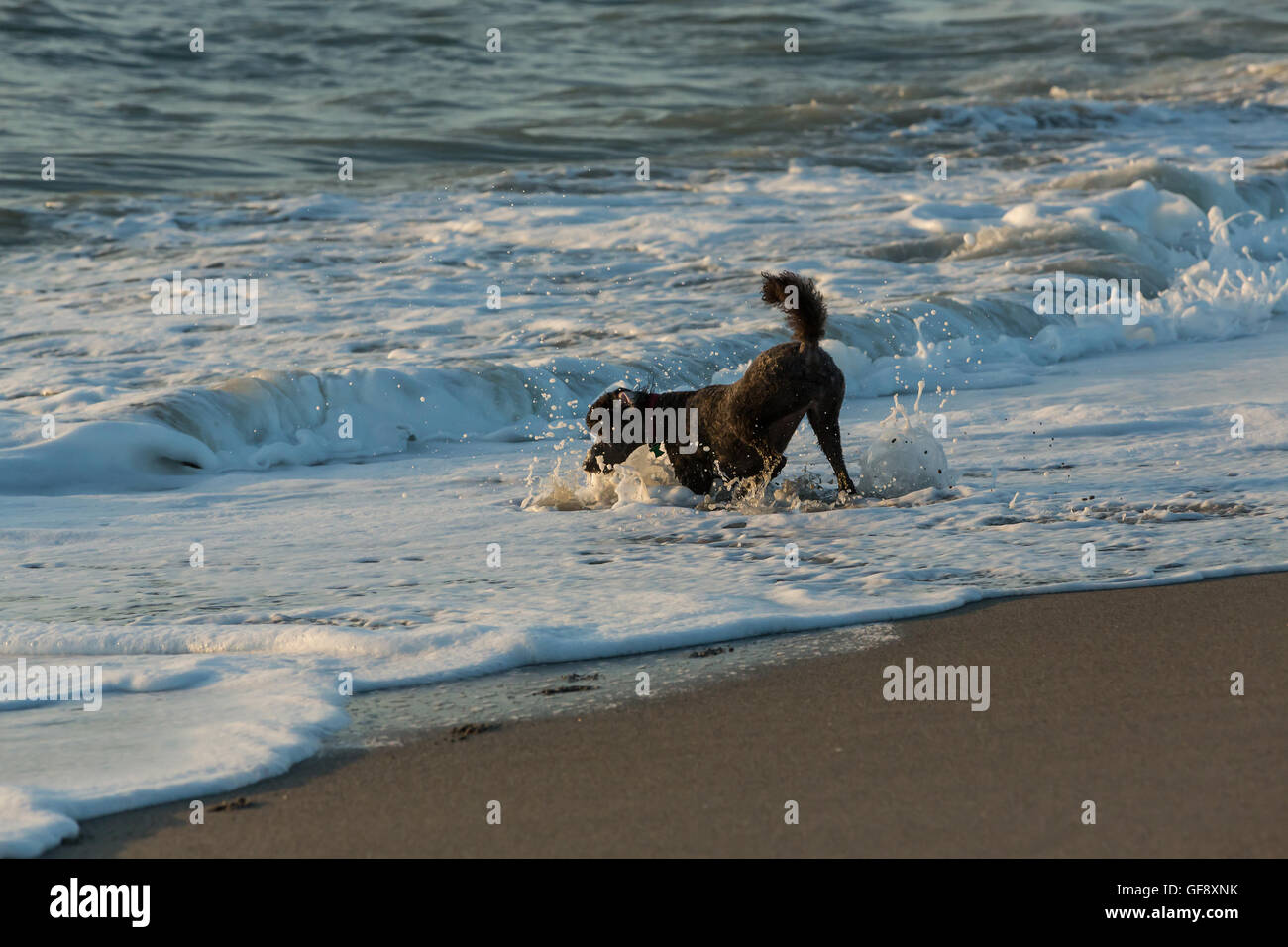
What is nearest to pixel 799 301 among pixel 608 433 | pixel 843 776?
pixel 608 433

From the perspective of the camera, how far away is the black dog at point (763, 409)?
20.3 feet


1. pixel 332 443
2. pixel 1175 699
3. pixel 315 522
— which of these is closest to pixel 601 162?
pixel 332 443

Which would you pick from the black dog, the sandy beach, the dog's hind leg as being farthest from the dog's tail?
the sandy beach

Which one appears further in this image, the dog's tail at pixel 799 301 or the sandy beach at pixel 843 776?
the dog's tail at pixel 799 301

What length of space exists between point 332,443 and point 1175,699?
20.3 ft

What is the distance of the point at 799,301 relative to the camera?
6090 mm

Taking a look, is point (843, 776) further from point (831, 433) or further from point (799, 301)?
point (831, 433)

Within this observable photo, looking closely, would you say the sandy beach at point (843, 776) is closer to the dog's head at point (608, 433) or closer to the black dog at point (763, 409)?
the black dog at point (763, 409)

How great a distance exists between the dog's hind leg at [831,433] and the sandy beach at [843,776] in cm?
193

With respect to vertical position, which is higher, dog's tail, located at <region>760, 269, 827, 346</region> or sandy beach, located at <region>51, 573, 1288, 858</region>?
dog's tail, located at <region>760, 269, 827, 346</region>

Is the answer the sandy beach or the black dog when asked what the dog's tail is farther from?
the sandy beach

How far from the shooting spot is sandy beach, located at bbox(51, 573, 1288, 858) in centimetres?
337

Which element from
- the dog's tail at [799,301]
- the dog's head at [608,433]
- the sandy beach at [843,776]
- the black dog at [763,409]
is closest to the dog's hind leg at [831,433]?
the black dog at [763,409]

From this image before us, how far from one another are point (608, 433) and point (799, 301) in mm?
1281
